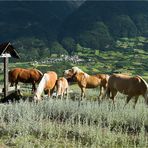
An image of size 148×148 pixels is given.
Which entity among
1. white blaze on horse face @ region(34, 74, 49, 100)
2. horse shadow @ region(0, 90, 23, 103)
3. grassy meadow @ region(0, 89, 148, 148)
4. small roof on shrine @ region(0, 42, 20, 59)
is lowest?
horse shadow @ region(0, 90, 23, 103)

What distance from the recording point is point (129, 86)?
2011 centimetres

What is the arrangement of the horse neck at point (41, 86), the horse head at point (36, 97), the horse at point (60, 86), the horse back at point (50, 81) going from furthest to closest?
1. the horse at point (60, 86)
2. the horse back at point (50, 81)
3. the horse neck at point (41, 86)
4. the horse head at point (36, 97)

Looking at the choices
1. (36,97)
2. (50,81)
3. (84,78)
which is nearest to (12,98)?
(50,81)

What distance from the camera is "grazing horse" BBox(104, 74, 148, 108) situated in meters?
19.4

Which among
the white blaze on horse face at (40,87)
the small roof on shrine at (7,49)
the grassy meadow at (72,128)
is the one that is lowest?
the grassy meadow at (72,128)

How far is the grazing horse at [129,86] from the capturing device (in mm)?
19375

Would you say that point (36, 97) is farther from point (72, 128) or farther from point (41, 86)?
point (72, 128)

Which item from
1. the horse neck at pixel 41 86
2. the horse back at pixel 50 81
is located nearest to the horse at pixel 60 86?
the horse back at pixel 50 81

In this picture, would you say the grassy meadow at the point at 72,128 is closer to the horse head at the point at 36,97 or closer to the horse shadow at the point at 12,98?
the horse head at the point at 36,97

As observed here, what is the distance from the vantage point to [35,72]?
2739 centimetres

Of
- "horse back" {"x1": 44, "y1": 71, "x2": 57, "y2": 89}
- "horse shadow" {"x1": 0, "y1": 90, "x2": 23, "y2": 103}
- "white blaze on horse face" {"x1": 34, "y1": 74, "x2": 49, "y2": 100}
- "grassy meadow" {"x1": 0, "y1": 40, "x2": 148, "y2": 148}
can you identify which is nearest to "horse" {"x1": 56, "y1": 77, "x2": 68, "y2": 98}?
"horse back" {"x1": 44, "y1": 71, "x2": 57, "y2": 89}

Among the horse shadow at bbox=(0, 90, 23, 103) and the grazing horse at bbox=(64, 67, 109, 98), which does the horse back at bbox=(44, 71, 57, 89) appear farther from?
the grazing horse at bbox=(64, 67, 109, 98)

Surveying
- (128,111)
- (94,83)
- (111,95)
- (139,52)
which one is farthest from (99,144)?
(139,52)

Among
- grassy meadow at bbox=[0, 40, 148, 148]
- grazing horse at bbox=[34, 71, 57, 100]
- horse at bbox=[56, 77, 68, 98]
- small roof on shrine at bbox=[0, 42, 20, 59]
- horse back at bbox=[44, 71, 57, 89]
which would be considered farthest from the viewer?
horse at bbox=[56, 77, 68, 98]
